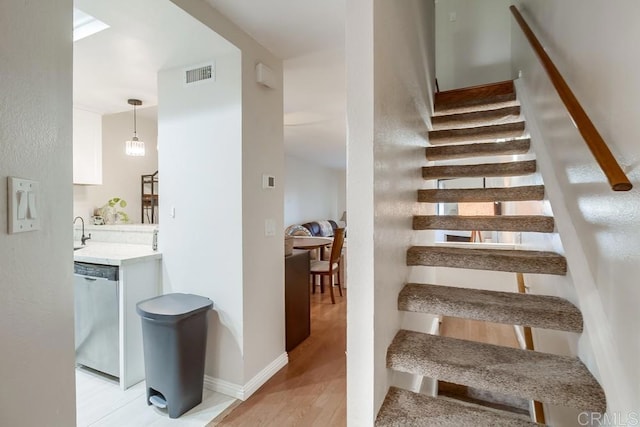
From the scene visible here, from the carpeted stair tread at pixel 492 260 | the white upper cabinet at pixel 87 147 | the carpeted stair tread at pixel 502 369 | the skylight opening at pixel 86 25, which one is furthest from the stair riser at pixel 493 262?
the white upper cabinet at pixel 87 147

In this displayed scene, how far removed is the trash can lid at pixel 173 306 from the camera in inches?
72.7

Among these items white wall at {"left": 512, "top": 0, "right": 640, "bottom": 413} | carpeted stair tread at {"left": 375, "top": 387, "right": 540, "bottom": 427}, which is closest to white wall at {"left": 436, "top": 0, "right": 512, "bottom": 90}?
white wall at {"left": 512, "top": 0, "right": 640, "bottom": 413}

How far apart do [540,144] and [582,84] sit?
0.79 meters

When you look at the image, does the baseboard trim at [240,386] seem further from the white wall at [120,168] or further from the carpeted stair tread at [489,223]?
the white wall at [120,168]

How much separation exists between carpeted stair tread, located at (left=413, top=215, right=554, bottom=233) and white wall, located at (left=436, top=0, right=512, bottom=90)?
2926 mm

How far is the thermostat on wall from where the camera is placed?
2311mm

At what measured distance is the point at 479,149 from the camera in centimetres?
269

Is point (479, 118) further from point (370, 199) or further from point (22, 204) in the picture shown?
point (22, 204)

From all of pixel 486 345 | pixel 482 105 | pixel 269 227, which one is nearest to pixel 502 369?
pixel 486 345

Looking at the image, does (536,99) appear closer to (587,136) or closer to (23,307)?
(587,136)

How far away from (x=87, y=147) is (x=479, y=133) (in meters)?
3.99

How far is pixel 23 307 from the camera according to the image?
0.71m

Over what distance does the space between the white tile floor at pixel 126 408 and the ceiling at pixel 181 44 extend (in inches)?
89.7

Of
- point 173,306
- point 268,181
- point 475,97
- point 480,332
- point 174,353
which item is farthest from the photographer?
point 475,97
